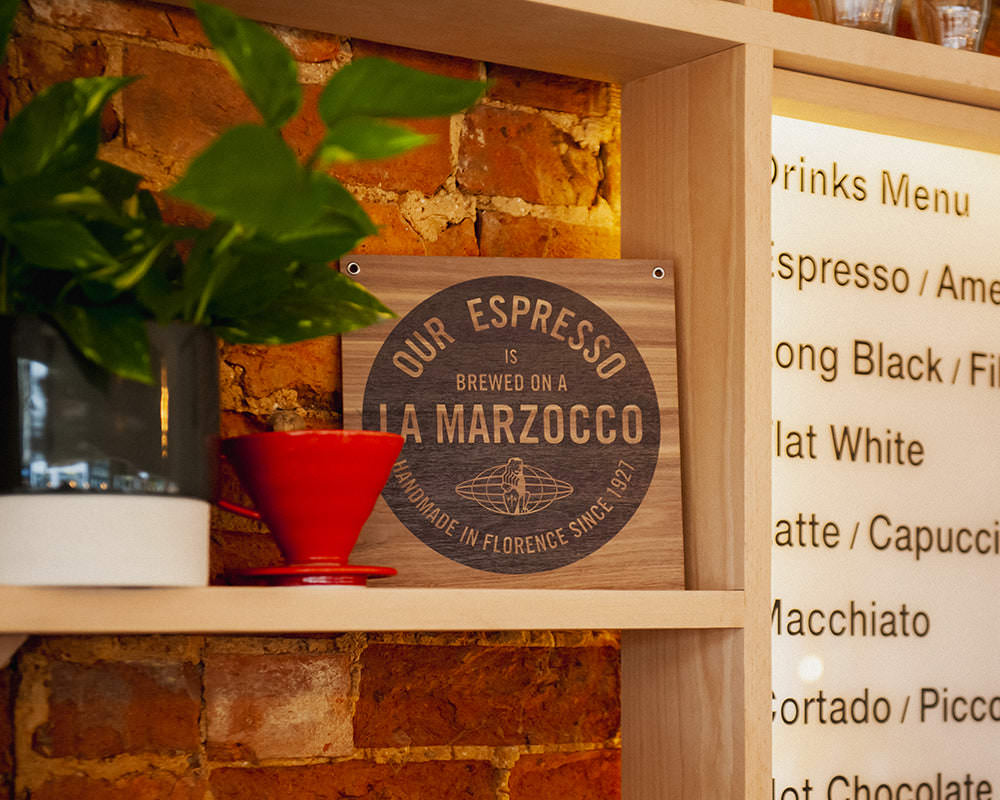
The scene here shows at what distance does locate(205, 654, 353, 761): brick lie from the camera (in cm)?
127

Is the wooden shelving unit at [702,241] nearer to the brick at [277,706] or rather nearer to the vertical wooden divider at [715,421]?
the vertical wooden divider at [715,421]

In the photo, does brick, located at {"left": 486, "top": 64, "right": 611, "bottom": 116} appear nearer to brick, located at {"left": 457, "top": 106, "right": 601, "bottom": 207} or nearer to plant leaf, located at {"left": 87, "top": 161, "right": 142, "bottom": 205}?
brick, located at {"left": 457, "top": 106, "right": 601, "bottom": 207}

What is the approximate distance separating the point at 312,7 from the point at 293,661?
656mm

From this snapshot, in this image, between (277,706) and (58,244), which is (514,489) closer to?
(277,706)

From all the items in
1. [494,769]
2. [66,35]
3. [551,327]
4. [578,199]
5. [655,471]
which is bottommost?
[494,769]

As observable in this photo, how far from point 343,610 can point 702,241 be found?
552 mm

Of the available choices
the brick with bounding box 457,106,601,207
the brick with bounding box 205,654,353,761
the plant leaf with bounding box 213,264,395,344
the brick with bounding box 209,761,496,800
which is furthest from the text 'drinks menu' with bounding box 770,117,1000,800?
the plant leaf with bounding box 213,264,395,344

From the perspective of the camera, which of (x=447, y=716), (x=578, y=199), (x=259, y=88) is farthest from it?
(x=578, y=199)

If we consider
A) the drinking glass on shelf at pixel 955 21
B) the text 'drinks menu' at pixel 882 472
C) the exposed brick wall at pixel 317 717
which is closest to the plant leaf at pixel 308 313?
the exposed brick wall at pixel 317 717

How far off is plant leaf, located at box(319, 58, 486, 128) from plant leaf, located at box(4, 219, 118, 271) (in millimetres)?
182

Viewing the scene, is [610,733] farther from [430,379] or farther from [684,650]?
[430,379]

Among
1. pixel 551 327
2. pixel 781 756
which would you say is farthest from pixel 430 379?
pixel 781 756

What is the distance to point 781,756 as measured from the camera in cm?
143

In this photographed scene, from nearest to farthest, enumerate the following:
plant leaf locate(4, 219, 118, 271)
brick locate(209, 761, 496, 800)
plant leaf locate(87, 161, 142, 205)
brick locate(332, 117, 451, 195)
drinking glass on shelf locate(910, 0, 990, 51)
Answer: plant leaf locate(4, 219, 118, 271), plant leaf locate(87, 161, 142, 205), brick locate(209, 761, 496, 800), brick locate(332, 117, 451, 195), drinking glass on shelf locate(910, 0, 990, 51)
